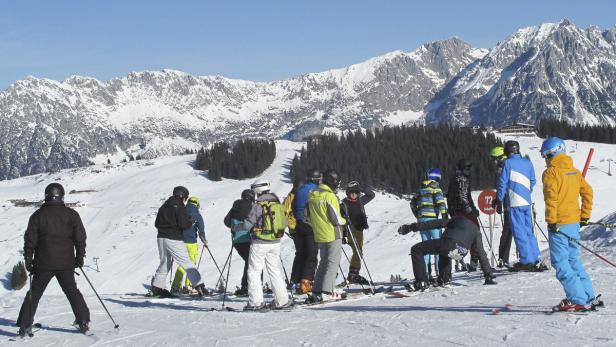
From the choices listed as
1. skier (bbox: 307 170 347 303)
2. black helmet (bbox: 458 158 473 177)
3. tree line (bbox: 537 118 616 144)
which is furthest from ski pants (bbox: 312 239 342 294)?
tree line (bbox: 537 118 616 144)

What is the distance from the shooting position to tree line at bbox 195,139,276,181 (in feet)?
300

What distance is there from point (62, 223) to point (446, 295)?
6327 mm

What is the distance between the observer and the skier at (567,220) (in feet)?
28.2

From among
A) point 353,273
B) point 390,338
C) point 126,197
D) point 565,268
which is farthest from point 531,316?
point 126,197

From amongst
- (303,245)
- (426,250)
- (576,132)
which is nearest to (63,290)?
(303,245)

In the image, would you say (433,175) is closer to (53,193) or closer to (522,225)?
(522,225)

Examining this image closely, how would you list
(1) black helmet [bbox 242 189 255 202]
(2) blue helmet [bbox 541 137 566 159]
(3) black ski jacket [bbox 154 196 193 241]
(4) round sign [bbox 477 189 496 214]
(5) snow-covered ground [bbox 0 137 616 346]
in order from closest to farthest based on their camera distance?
(5) snow-covered ground [bbox 0 137 616 346]
(2) blue helmet [bbox 541 137 566 159]
(1) black helmet [bbox 242 189 255 202]
(3) black ski jacket [bbox 154 196 193 241]
(4) round sign [bbox 477 189 496 214]

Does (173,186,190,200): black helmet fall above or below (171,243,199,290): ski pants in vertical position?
above

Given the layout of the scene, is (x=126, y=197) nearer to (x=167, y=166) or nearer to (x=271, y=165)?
(x=167, y=166)

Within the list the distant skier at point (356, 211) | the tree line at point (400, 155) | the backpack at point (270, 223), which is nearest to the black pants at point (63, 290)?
the backpack at point (270, 223)

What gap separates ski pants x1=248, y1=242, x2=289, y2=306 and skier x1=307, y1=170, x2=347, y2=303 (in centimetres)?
63

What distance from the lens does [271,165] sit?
3920 inches

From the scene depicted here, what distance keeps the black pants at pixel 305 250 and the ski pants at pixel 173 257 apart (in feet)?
8.38

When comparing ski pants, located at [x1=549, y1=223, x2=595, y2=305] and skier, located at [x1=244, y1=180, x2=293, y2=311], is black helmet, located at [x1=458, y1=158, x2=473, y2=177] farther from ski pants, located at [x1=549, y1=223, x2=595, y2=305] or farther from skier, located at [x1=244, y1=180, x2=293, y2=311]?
ski pants, located at [x1=549, y1=223, x2=595, y2=305]
